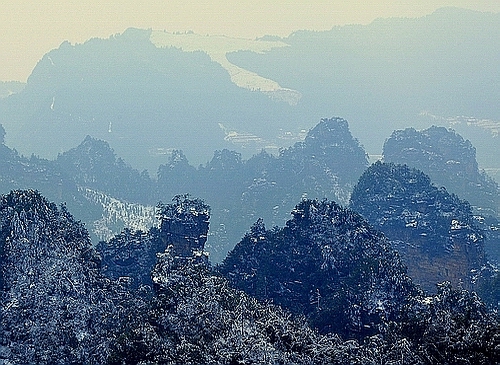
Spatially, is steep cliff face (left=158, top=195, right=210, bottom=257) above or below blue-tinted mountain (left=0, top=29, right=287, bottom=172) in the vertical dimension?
above

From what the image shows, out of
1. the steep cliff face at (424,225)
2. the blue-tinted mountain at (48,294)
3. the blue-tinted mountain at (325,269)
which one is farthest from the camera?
the steep cliff face at (424,225)

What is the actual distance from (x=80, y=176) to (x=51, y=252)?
74446 mm

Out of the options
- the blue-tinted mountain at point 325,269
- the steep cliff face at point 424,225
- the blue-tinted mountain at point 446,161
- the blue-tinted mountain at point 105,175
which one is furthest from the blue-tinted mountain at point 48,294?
the blue-tinted mountain at point 105,175

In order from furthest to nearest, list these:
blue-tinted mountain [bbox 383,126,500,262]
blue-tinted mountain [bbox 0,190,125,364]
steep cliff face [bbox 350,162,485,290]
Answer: blue-tinted mountain [bbox 383,126,500,262] → steep cliff face [bbox 350,162,485,290] → blue-tinted mountain [bbox 0,190,125,364]

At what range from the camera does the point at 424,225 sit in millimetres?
51500

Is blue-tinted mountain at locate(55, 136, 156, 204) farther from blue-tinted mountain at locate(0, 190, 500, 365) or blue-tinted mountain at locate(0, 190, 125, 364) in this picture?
blue-tinted mountain at locate(0, 190, 125, 364)

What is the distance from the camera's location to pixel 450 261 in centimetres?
4994

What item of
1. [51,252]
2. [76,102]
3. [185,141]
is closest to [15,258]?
[51,252]

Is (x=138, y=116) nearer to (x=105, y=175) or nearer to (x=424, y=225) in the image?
(x=105, y=175)

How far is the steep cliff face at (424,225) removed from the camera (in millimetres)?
49469

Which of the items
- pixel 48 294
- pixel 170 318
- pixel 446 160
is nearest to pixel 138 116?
pixel 446 160

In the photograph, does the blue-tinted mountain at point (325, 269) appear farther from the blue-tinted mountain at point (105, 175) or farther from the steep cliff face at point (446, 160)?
the blue-tinted mountain at point (105, 175)

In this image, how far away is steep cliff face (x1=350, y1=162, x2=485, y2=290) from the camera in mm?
49469

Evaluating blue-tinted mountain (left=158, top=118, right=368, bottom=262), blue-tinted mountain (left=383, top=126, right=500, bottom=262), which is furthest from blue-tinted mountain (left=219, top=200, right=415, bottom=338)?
blue-tinted mountain (left=383, top=126, right=500, bottom=262)
